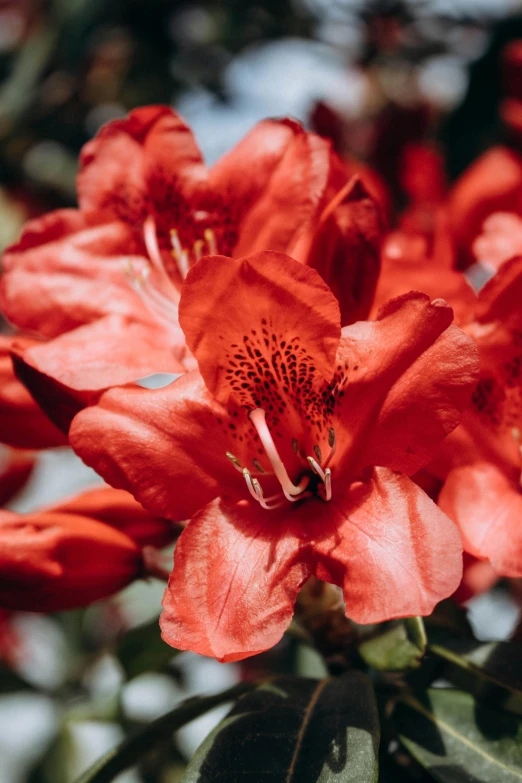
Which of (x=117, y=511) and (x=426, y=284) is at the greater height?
(x=426, y=284)

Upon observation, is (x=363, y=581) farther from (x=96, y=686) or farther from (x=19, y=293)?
(x=96, y=686)

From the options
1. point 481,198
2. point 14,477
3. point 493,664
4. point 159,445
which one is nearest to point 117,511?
point 159,445

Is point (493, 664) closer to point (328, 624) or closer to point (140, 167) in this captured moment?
point (328, 624)

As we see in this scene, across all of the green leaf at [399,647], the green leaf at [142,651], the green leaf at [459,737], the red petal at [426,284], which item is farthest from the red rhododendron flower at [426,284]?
the green leaf at [142,651]

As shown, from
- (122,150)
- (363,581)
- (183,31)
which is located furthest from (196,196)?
(183,31)

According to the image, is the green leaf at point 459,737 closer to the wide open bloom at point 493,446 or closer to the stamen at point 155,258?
the wide open bloom at point 493,446

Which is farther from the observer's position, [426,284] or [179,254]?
[179,254]

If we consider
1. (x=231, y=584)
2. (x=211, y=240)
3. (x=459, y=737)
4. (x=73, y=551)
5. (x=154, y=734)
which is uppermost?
(x=211, y=240)
